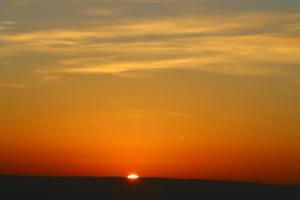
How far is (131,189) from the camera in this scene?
58000 millimetres

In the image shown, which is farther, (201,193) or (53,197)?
(201,193)

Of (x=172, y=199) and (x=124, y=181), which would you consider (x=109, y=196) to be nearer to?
(x=172, y=199)

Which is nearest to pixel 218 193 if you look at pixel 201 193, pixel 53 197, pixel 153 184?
pixel 201 193

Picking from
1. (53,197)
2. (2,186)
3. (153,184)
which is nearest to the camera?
(53,197)

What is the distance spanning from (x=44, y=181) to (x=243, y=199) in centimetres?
1337

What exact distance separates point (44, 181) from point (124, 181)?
622cm

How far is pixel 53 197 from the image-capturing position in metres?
51.7

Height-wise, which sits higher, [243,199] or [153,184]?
[153,184]

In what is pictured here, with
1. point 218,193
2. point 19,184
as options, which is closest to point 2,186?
point 19,184

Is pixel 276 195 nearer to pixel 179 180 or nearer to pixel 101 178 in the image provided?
pixel 179 180

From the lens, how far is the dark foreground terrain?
175ft

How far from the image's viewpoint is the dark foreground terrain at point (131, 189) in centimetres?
5328

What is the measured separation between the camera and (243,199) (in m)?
53.9

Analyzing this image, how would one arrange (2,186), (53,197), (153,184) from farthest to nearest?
(153,184) < (2,186) < (53,197)
